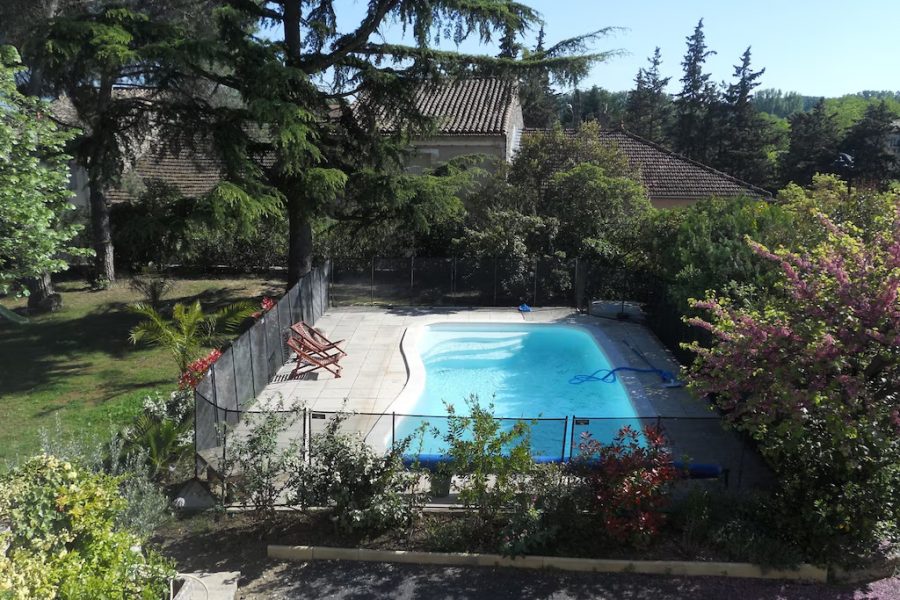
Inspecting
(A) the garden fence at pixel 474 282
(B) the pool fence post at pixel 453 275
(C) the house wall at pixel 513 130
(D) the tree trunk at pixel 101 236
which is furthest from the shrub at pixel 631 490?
(D) the tree trunk at pixel 101 236

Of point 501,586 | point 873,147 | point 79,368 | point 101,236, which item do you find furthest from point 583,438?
point 873,147

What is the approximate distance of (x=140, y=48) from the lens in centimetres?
1392

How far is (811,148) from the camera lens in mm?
45062

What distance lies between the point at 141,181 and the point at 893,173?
43843mm

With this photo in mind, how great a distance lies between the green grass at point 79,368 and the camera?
36.0 ft

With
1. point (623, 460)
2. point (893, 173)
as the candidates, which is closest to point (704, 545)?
point (623, 460)

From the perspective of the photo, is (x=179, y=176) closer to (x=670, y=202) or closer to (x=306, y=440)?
(x=670, y=202)

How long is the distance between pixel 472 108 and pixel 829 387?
2212 centimetres

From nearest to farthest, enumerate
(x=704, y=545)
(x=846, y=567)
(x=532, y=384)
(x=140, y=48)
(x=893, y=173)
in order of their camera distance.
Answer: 1. (x=846, y=567)
2. (x=704, y=545)
3. (x=140, y=48)
4. (x=532, y=384)
5. (x=893, y=173)

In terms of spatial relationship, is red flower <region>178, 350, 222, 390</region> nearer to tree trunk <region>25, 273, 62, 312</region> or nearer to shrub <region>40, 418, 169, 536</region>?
shrub <region>40, 418, 169, 536</region>

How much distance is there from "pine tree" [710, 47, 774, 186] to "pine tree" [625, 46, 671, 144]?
10.7m

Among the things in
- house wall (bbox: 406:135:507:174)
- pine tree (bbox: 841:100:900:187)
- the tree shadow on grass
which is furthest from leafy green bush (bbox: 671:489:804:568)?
pine tree (bbox: 841:100:900:187)

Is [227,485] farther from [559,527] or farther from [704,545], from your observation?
[704,545]

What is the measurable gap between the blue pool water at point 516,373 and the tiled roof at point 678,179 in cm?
1297
